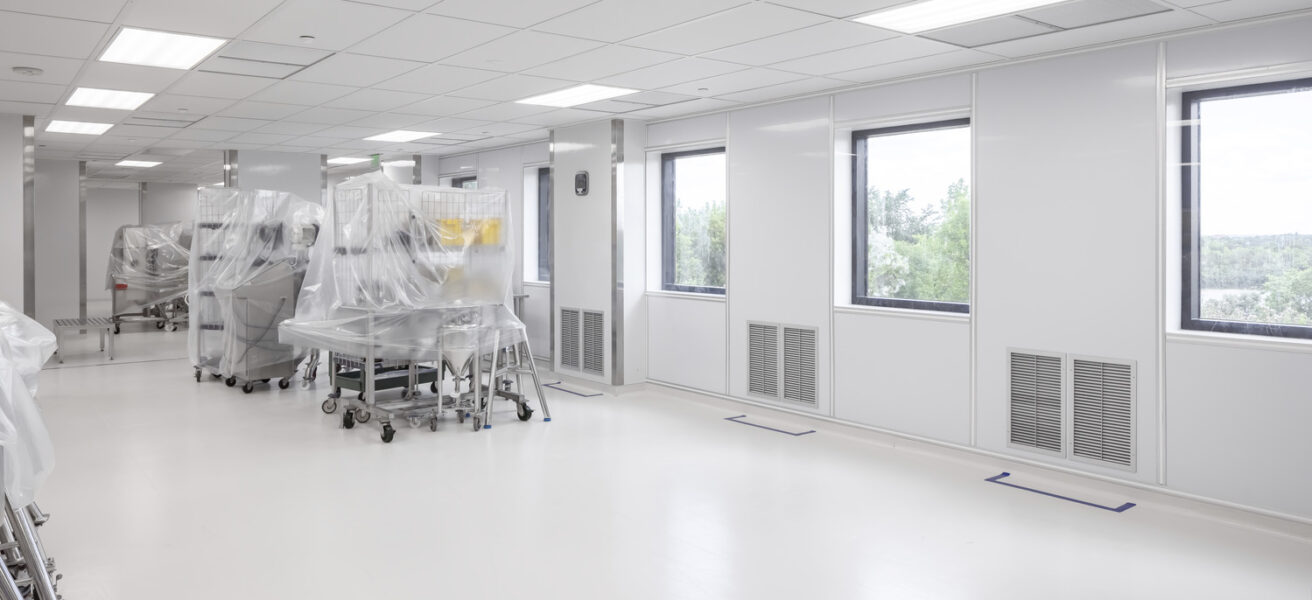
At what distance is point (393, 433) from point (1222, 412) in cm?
457

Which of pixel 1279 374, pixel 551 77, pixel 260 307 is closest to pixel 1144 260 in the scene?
pixel 1279 374

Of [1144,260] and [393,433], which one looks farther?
[393,433]

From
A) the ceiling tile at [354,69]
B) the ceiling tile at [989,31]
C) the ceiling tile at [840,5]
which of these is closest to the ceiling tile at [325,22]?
the ceiling tile at [354,69]

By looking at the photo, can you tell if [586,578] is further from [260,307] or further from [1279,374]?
[260,307]

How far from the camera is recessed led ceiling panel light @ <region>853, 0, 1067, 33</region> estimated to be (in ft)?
11.9

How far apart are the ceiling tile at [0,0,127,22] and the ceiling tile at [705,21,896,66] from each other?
9.20ft

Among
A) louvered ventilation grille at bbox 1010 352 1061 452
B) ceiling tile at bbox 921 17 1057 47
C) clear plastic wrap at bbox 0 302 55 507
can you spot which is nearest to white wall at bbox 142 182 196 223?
clear plastic wrap at bbox 0 302 55 507

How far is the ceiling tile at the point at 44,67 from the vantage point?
15.3 ft

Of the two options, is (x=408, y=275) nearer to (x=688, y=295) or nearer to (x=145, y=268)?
(x=688, y=295)

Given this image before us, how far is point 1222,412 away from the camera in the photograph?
392cm

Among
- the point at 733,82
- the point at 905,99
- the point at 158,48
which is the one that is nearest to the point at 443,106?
the point at 158,48

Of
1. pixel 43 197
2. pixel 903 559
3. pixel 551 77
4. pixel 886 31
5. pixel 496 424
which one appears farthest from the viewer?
pixel 43 197

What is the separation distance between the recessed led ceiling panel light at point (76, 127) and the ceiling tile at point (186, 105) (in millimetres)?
1248

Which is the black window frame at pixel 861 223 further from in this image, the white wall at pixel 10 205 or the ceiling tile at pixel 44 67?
the white wall at pixel 10 205
